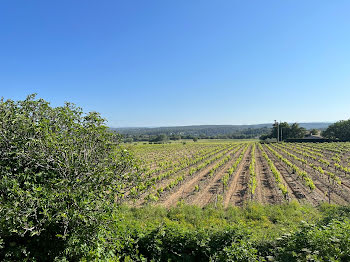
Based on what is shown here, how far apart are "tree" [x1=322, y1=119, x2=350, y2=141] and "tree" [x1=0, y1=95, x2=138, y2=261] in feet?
318

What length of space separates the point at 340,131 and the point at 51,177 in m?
101

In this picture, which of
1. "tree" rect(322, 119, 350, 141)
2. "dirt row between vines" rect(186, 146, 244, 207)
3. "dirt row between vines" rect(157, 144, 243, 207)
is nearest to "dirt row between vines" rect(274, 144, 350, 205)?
"dirt row between vines" rect(186, 146, 244, 207)

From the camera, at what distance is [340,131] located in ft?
268

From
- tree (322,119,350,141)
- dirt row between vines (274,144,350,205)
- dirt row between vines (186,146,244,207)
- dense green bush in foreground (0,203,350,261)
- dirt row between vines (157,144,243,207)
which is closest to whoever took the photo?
dense green bush in foreground (0,203,350,261)

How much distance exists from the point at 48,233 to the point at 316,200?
17006 millimetres

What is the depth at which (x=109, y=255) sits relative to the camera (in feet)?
16.8

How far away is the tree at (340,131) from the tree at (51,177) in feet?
318

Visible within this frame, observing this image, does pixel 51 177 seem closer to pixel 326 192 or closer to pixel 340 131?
pixel 326 192

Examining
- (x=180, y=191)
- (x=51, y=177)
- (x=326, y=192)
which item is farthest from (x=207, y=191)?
(x=51, y=177)

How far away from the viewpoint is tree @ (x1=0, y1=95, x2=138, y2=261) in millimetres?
4363

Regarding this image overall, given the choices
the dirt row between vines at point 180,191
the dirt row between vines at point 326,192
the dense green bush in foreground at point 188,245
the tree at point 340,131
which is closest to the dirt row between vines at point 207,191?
the dirt row between vines at point 180,191

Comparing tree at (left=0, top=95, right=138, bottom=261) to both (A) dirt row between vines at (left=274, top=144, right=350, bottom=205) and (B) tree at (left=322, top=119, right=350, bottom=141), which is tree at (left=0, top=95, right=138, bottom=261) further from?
(B) tree at (left=322, top=119, right=350, bottom=141)

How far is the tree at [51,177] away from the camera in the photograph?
4.36 metres

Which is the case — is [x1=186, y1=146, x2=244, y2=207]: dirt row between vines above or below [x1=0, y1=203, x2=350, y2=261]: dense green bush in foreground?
below
